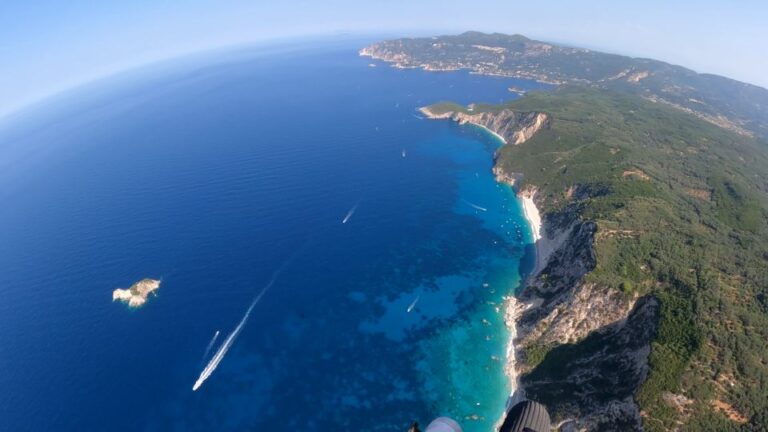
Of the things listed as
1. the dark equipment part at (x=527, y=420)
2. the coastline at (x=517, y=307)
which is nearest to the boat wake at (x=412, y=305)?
the coastline at (x=517, y=307)

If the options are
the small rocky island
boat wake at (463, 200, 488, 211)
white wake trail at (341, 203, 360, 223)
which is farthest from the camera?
boat wake at (463, 200, 488, 211)

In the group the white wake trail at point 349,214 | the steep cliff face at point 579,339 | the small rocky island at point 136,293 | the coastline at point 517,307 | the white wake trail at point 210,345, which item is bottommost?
the small rocky island at point 136,293

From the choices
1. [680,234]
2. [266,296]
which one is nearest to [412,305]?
[266,296]

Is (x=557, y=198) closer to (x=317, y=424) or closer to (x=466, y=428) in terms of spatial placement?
(x=466, y=428)

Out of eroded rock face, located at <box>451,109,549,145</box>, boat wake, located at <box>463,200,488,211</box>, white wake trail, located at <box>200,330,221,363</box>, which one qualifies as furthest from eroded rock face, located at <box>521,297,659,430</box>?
eroded rock face, located at <box>451,109,549,145</box>

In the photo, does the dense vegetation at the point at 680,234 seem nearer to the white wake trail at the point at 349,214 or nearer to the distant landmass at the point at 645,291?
the distant landmass at the point at 645,291

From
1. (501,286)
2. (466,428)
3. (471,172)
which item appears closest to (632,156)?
(471,172)

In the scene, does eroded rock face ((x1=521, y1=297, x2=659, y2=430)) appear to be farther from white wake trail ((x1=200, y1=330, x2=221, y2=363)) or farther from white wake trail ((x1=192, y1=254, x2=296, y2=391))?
white wake trail ((x1=200, y1=330, x2=221, y2=363))
